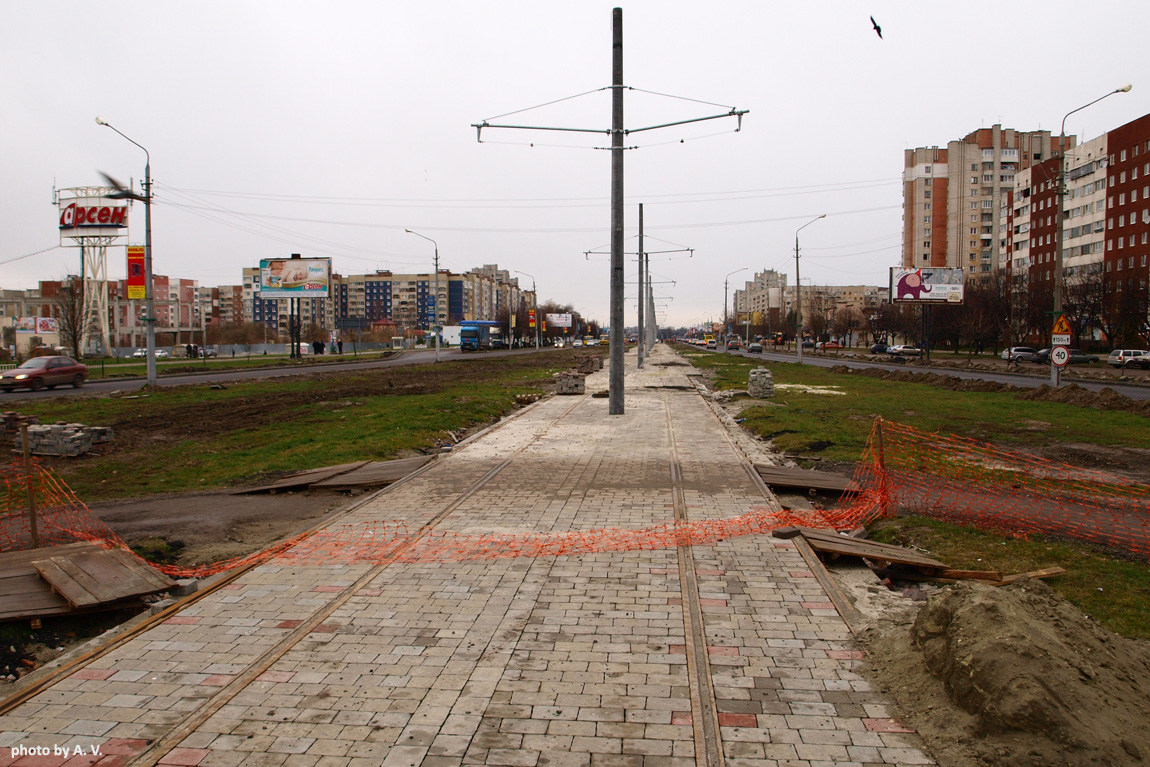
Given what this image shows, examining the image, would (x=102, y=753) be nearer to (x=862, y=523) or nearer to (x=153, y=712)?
(x=153, y=712)

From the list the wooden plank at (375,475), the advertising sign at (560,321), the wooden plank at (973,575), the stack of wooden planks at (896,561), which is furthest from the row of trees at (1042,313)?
the advertising sign at (560,321)

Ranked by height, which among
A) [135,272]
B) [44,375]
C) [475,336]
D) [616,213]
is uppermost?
[616,213]

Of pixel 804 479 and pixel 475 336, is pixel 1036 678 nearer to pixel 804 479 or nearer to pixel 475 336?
pixel 804 479

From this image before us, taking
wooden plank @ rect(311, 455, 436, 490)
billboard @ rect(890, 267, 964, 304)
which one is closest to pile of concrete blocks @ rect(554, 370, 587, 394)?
wooden plank @ rect(311, 455, 436, 490)

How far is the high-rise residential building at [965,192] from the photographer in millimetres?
112750

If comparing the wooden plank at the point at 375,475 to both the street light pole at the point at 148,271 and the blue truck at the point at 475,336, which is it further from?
the blue truck at the point at 475,336

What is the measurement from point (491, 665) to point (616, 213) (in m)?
15.2

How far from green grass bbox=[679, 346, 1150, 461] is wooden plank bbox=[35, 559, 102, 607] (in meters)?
11.1

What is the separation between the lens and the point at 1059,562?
6.56 meters

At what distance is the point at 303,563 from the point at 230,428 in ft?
41.3

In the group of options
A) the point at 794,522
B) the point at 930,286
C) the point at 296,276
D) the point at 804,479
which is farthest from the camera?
the point at 296,276

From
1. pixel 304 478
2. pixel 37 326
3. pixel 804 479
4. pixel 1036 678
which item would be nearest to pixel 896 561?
pixel 1036 678

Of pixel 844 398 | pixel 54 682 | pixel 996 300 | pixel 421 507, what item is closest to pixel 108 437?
pixel 421 507

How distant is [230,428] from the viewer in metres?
17.7
